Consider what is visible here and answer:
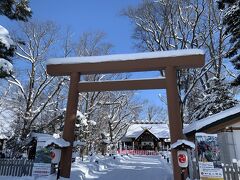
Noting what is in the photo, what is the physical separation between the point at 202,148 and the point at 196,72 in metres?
14.1

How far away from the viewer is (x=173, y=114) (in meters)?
9.97

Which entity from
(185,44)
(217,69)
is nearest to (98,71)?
(185,44)

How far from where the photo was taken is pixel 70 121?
424 inches

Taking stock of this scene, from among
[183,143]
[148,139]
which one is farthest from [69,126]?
[148,139]

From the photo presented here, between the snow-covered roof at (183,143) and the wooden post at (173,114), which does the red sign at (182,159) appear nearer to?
the snow-covered roof at (183,143)

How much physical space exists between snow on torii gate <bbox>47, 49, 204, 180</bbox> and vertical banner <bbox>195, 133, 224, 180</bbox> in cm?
81

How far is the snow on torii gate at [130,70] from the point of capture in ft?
33.2

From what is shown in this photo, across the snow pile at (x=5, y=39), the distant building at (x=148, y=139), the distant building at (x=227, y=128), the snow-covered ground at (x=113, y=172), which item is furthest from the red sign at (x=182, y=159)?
the distant building at (x=148, y=139)

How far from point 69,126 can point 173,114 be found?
167 inches

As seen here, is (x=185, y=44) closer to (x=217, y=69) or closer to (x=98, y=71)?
(x=217, y=69)

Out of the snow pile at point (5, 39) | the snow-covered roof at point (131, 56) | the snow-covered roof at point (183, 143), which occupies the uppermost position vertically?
the snow pile at point (5, 39)

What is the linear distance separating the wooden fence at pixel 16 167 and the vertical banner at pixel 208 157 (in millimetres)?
9145

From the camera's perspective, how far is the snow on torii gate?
10.1 meters

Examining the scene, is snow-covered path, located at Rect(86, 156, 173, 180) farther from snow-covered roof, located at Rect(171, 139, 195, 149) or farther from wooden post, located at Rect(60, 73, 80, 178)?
snow-covered roof, located at Rect(171, 139, 195, 149)
